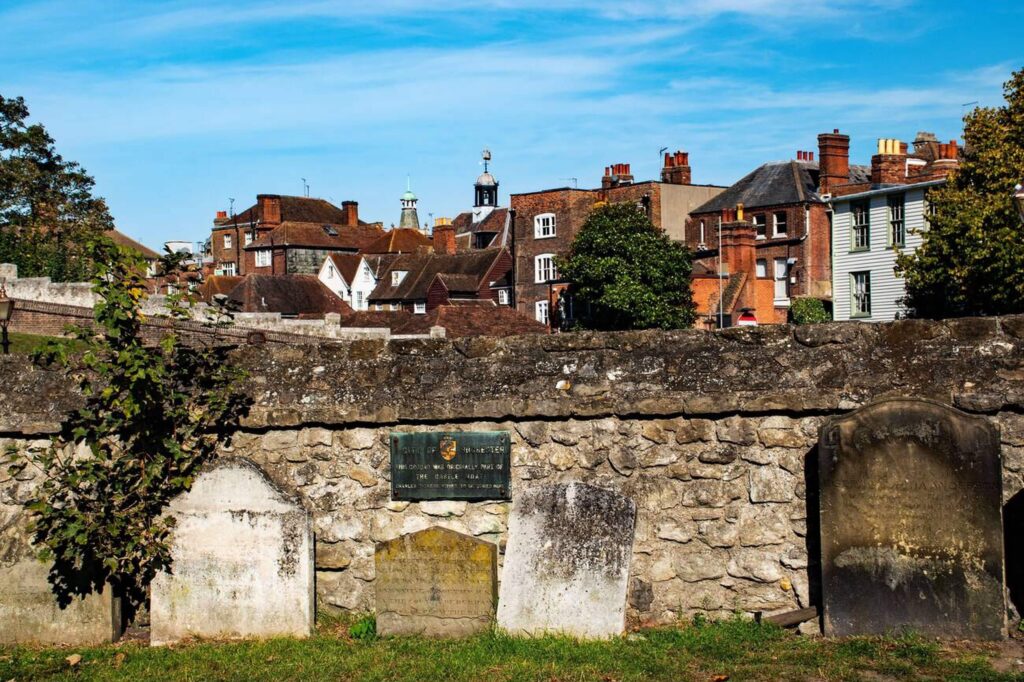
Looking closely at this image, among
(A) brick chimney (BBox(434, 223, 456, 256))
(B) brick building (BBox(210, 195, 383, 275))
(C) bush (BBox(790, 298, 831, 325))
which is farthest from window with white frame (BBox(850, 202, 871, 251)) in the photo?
(B) brick building (BBox(210, 195, 383, 275))

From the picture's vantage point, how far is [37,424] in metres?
8.81

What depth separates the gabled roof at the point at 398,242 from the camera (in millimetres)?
100375

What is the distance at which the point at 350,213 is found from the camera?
11262 centimetres

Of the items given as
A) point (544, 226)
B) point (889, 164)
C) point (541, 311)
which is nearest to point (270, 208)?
point (544, 226)

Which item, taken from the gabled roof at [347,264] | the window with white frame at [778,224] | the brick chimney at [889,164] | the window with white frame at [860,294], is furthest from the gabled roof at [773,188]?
the gabled roof at [347,264]

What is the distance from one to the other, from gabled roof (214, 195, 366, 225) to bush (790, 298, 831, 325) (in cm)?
6008

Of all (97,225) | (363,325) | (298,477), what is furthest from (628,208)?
(298,477)

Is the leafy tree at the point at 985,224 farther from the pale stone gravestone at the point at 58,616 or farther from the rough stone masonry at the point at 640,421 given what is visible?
the pale stone gravestone at the point at 58,616

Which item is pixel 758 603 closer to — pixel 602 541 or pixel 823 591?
pixel 823 591

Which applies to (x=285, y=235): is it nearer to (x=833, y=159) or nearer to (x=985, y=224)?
(x=833, y=159)

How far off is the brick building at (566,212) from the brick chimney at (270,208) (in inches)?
1491

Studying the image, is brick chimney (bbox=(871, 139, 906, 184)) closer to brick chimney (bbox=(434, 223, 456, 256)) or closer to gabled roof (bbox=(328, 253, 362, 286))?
brick chimney (bbox=(434, 223, 456, 256))

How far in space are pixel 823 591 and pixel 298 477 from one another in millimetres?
3790

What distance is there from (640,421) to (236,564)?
300 centimetres
